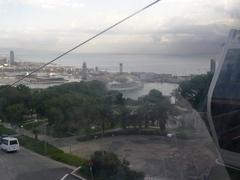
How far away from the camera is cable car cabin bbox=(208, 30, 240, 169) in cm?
259

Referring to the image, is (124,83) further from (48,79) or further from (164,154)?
(164,154)

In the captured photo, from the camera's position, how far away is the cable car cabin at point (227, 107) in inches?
102

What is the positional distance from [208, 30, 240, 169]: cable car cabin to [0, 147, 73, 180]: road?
161cm

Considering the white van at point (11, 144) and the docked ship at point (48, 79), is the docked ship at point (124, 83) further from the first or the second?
the white van at point (11, 144)

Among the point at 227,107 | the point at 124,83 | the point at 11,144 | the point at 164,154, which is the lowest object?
the point at 11,144

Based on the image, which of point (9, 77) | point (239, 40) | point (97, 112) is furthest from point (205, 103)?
point (9, 77)

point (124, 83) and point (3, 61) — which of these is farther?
point (3, 61)

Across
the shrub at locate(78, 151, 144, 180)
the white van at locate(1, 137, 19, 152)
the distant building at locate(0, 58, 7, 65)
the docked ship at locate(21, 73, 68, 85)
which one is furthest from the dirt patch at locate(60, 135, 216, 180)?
the distant building at locate(0, 58, 7, 65)

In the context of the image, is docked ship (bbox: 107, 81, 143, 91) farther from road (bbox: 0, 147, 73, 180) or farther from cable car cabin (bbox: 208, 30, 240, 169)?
cable car cabin (bbox: 208, 30, 240, 169)

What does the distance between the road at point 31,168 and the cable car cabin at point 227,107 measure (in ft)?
5.29

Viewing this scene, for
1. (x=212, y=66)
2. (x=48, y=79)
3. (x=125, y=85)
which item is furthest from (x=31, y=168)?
(x=212, y=66)

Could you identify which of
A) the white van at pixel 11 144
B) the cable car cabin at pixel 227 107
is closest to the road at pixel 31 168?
the white van at pixel 11 144

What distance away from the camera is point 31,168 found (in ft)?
12.5

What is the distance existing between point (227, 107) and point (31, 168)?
7.08 feet
